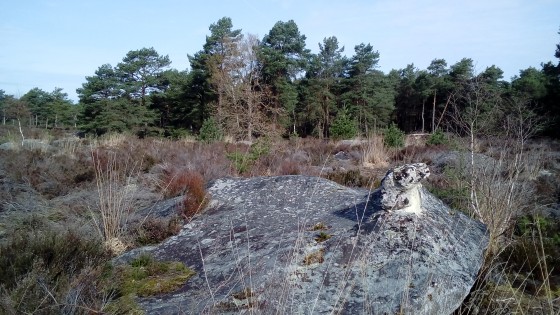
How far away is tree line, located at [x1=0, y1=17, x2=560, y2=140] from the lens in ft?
88.5

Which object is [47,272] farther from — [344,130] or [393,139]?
[344,130]

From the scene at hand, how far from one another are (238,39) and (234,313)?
1105 inches

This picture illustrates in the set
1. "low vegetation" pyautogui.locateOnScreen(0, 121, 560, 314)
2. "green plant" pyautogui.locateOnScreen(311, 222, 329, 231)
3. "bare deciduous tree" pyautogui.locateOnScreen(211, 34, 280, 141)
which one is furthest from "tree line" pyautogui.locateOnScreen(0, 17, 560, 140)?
"green plant" pyautogui.locateOnScreen(311, 222, 329, 231)

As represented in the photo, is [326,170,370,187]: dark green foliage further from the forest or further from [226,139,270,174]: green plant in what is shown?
[226,139,270,174]: green plant

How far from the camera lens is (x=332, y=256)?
2684mm

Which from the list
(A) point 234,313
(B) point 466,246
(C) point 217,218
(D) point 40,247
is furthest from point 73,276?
(B) point 466,246

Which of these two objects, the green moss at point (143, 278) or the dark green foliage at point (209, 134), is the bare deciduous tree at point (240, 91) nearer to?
the dark green foliage at point (209, 134)

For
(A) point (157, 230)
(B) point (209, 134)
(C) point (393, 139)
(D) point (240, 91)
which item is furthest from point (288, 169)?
(D) point (240, 91)

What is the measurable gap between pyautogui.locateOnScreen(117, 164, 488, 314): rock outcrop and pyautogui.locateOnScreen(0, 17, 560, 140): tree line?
71.2 feet

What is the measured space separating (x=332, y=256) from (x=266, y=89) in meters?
26.0

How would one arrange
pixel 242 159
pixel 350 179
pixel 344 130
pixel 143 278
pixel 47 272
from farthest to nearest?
pixel 344 130 → pixel 242 159 → pixel 350 179 → pixel 143 278 → pixel 47 272

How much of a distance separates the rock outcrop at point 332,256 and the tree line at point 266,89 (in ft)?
71.2

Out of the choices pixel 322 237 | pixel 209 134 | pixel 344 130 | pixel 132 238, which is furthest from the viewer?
pixel 344 130

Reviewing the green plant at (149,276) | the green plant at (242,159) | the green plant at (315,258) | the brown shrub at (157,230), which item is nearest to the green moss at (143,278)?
the green plant at (149,276)
